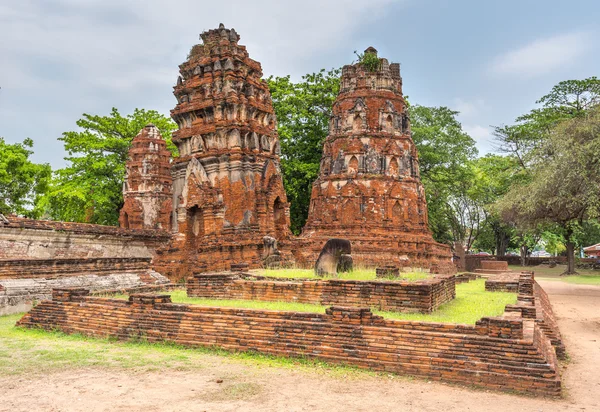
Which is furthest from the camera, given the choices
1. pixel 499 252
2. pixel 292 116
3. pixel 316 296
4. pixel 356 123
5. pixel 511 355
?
pixel 499 252

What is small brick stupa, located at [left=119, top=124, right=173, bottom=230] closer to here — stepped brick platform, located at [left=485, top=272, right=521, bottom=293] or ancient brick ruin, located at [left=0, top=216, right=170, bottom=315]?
ancient brick ruin, located at [left=0, top=216, right=170, bottom=315]

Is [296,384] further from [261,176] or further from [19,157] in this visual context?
[19,157]

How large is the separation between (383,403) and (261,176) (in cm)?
1384

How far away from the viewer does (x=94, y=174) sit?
29719 millimetres

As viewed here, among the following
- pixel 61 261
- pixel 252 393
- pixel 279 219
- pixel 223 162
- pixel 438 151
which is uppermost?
pixel 438 151

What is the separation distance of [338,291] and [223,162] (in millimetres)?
9714

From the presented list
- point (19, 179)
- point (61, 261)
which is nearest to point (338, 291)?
point (61, 261)

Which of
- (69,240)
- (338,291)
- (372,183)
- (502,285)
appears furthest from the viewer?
(372,183)

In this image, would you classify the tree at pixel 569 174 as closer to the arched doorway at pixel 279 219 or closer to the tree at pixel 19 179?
the arched doorway at pixel 279 219

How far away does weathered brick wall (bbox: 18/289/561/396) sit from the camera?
21.5 ft

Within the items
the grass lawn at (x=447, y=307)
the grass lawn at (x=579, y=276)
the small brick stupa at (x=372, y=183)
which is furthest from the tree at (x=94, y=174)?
the grass lawn at (x=579, y=276)

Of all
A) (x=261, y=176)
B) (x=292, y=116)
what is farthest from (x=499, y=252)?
(x=261, y=176)

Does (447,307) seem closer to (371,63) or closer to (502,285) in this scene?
(502,285)

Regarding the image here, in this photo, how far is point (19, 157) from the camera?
29.9 meters
